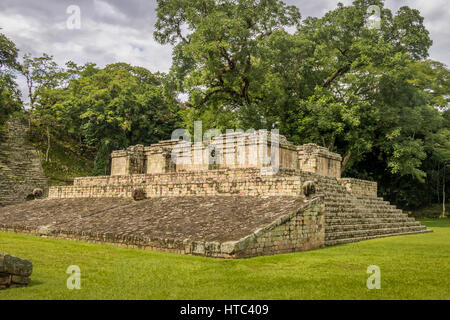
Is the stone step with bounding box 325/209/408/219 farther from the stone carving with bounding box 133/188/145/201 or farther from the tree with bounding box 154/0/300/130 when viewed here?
the tree with bounding box 154/0/300/130

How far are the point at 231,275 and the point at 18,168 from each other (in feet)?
79.5

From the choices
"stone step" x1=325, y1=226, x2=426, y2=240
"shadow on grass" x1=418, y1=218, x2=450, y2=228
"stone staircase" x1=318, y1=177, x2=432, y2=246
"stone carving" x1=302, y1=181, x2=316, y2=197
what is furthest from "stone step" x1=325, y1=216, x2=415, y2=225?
"shadow on grass" x1=418, y1=218, x2=450, y2=228

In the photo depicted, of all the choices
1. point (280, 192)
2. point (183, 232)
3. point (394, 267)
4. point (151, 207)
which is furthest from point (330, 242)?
point (151, 207)

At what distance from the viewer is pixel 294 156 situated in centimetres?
1605

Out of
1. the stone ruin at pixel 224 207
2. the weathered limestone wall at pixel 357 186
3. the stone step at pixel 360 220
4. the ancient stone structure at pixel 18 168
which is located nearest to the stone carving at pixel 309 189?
the stone ruin at pixel 224 207

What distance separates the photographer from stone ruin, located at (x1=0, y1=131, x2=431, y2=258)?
→ 317 inches

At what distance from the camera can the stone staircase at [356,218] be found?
10.5 m

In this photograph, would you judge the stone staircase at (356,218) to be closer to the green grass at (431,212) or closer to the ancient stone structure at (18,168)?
the green grass at (431,212)

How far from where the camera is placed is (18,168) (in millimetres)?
25031

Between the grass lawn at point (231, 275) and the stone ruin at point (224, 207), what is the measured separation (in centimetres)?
64

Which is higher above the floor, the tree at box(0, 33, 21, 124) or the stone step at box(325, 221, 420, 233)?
the tree at box(0, 33, 21, 124)

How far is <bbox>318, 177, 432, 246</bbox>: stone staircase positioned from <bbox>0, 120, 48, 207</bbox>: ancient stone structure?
15300 millimetres

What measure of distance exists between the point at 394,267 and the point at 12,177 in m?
24.0

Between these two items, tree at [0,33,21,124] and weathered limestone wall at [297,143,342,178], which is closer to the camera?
weathered limestone wall at [297,143,342,178]
